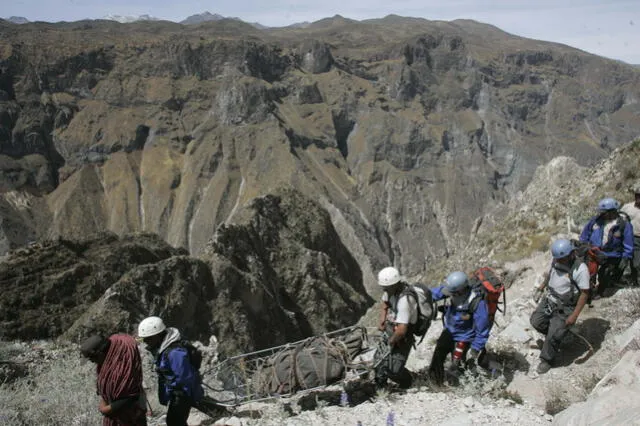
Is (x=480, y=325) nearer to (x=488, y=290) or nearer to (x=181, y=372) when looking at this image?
(x=488, y=290)

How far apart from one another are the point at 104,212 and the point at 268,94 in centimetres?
6942

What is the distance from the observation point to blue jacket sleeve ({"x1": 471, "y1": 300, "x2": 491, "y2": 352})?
854 centimetres

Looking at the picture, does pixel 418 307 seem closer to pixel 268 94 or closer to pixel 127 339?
pixel 127 339

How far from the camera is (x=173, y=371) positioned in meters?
7.29

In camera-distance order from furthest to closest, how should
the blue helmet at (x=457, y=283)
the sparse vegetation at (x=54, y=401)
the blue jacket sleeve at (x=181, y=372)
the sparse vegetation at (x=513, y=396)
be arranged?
the blue helmet at (x=457, y=283) < the sparse vegetation at (x=54, y=401) < the sparse vegetation at (x=513, y=396) < the blue jacket sleeve at (x=181, y=372)

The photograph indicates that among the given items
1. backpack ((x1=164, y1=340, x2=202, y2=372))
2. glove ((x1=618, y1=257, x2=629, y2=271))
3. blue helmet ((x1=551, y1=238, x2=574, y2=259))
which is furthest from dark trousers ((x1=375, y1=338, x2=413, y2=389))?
glove ((x1=618, y1=257, x2=629, y2=271))

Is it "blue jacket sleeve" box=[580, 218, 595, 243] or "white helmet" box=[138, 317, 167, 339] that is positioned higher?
"blue jacket sleeve" box=[580, 218, 595, 243]

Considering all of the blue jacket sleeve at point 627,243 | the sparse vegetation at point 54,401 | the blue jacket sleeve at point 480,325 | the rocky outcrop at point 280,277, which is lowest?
the rocky outcrop at point 280,277

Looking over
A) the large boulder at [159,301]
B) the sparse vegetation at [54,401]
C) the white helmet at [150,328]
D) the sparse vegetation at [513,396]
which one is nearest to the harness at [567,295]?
the sparse vegetation at [513,396]

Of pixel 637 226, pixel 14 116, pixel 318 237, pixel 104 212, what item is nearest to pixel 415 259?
pixel 104 212

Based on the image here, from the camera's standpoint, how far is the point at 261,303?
24625mm

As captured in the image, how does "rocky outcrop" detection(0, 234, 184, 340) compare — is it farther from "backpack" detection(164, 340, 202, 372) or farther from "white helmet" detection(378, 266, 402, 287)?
"white helmet" detection(378, 266, 402, 287)

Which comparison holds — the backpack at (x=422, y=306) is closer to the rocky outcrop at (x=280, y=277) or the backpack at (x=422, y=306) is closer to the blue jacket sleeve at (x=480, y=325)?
the blue jacket sleeve at (x=480, y=325)

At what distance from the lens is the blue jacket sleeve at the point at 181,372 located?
7.26 metres
